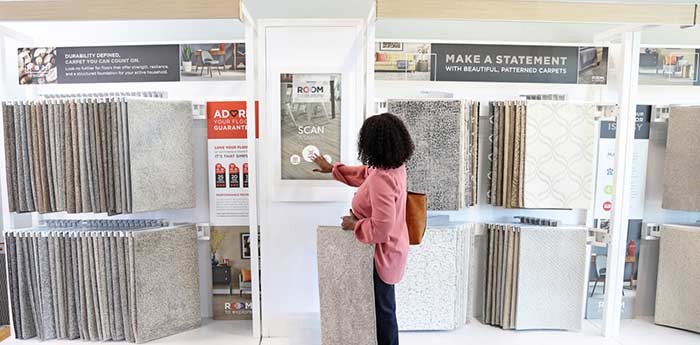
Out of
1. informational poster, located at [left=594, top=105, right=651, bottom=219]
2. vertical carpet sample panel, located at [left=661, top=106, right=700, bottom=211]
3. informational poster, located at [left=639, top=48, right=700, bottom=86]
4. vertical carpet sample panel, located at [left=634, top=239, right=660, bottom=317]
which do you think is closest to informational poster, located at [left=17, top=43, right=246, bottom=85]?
informational poster, located at [left=594, top=105, right=651, bottom=219]

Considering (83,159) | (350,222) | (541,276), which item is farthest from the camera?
(541,276)

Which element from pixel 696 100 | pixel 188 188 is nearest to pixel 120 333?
pixel 188 188

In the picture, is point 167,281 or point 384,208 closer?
point 384,208

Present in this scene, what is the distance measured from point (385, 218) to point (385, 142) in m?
0.30

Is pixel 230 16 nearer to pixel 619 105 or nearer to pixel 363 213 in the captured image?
pixel 363 213

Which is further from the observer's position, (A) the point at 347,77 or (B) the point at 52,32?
(B) the point at 52,32

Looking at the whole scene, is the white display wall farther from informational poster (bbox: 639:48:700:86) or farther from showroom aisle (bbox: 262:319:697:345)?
informational poster (bbox: 639:48:700:86)

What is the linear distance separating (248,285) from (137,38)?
1614 mm

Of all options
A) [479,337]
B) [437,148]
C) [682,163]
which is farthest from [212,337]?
[682,163]

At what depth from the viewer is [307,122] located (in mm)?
2008

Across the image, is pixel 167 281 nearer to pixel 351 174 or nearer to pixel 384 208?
pixel 351 174

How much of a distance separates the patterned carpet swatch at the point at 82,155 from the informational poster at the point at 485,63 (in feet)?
4.36

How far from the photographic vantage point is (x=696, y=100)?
2254mm

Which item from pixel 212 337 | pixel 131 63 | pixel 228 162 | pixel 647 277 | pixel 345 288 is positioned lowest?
pixel 212 337
